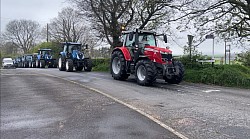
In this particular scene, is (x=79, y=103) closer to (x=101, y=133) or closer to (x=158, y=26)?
(x=101, y=133)

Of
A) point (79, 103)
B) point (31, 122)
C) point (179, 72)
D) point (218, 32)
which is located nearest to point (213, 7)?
point (218, 32)

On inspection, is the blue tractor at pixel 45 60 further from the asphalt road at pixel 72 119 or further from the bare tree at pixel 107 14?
the asphalt road at pixel 72 119

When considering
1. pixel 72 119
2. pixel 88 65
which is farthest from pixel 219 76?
pixel 88 65

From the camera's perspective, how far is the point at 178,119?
7.21 meters

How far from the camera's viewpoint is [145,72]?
1362 centimetres

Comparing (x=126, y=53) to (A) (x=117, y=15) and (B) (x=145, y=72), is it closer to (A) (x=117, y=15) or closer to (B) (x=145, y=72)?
(B) (x=145, y=72)

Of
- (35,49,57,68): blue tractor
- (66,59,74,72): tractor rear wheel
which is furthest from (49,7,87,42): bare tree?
(66,59,74,72): tractor rear wheel

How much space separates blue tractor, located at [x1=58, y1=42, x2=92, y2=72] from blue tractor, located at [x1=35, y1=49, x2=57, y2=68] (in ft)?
46.6

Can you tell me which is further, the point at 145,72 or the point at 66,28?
the point at 66,28

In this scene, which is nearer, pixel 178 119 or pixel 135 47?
pixel 178 119

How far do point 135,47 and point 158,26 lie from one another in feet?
27.9

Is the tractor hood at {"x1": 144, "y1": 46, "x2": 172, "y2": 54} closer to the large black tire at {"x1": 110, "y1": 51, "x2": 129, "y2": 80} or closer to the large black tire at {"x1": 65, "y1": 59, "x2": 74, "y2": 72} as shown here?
the large black tire at {"x1": 110, "y1": 51, "x2": 129, "y2": 80}

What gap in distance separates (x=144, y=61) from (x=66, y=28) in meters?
47.7

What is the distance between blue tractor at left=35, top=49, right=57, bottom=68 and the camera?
40.0 metres
